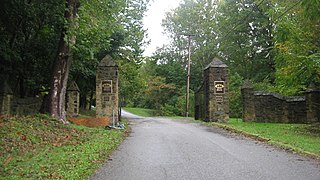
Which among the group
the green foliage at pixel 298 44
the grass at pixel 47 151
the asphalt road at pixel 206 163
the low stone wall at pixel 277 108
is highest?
the green foliage at pixel 298 44

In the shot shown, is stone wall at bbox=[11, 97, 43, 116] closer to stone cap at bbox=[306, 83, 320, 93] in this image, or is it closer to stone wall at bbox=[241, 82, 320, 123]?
stone wall at bbox=[241, 82, 320, 123]

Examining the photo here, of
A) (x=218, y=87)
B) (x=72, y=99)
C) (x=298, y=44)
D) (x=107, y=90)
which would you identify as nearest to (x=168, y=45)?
(x=72, y=99)

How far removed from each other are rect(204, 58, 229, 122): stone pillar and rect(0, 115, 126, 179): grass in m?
8.00

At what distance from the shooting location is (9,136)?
28.2ft

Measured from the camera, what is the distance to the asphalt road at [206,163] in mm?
5910

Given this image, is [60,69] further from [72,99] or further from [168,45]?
[168,45]

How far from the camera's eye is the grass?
5.86 metres

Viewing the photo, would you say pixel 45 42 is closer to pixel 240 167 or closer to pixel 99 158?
pixel 99 158

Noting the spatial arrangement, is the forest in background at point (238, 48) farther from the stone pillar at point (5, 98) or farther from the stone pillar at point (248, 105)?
the stone pillar at point (5, 98)

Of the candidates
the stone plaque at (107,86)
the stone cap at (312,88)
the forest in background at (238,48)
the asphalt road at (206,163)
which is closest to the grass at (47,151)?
the asphalt road at (206,163)

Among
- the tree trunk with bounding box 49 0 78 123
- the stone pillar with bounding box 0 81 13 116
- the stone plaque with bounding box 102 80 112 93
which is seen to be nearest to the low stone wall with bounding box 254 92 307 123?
the stone plaque with bounding box 102 80 112 93

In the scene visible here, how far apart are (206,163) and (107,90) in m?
10.2

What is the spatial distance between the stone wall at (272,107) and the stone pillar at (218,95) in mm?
1632

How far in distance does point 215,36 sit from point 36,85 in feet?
97.9
